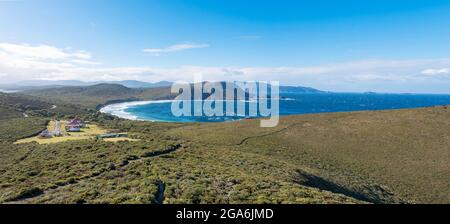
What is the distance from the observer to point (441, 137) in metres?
50.0

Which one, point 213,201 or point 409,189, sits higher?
point 213,201

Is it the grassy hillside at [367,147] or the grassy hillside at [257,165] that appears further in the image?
the grassy hillside at [367,147]

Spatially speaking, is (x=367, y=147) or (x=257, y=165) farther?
(x=367, y=147)

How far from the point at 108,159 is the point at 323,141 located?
132 ft

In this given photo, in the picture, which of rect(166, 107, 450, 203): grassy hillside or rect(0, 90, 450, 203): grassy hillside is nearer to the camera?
rect(0, 90, 450, 203): grassy hillside

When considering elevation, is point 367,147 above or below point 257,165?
below

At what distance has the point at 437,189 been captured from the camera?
112ft
